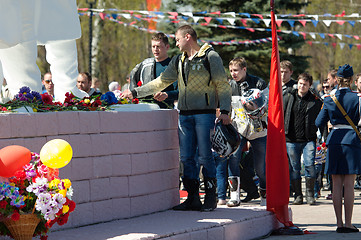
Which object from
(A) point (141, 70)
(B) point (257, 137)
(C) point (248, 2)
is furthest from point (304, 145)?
(C) point (248, 2)

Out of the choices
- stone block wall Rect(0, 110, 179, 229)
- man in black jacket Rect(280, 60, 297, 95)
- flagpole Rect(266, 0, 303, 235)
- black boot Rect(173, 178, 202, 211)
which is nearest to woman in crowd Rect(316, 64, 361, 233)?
flagpole Rect(266, 0, 303, 235)

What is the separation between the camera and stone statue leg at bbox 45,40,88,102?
7.81m

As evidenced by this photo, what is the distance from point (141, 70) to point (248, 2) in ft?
62.0

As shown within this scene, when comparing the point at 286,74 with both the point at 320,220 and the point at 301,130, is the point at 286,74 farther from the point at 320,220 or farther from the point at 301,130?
the point at 320,220

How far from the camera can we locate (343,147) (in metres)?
7.78

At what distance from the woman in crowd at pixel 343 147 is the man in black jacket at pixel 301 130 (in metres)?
2.49

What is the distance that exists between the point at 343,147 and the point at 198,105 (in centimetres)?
165

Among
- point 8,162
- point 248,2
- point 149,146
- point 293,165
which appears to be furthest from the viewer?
point 248,2

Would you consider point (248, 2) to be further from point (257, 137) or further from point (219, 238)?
point (219, 238)

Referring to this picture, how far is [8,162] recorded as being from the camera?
5.24 m

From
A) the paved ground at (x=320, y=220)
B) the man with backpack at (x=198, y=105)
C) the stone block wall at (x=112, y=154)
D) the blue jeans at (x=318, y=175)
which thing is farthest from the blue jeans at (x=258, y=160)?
the blue jeans at (x=318, y=175)

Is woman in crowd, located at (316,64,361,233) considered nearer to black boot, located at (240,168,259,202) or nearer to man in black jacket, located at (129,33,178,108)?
man in black jacket, located at (129,33,178,108)

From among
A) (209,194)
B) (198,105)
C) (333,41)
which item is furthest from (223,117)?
(333,41)

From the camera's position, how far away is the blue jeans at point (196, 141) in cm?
746
